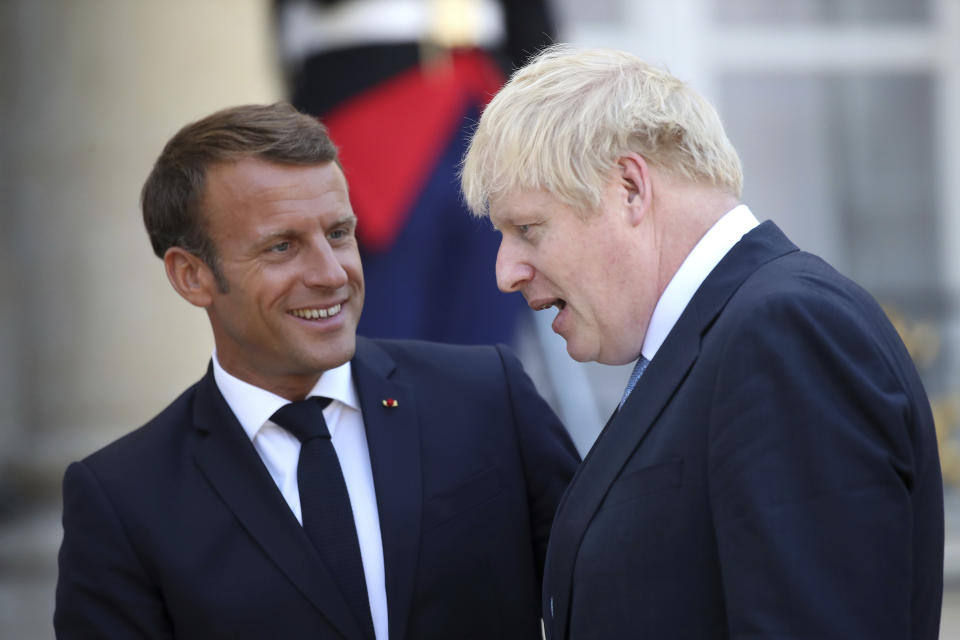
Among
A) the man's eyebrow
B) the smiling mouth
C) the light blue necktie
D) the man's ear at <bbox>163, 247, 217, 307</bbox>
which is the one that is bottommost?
the light blue necktie

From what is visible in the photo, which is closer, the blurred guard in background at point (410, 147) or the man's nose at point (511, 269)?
the man's nose at point (511, 269)

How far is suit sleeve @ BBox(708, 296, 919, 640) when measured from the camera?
1414 mm

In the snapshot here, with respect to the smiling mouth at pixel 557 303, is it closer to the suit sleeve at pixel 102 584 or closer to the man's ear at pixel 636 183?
the man's ear at pixel 636 183

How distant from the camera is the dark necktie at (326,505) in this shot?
2031 millimetres

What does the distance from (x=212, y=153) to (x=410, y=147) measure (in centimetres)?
145

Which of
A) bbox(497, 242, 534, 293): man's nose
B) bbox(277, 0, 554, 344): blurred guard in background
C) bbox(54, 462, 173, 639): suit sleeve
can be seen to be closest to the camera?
bbox(497, 242, 534, 293): man's nose

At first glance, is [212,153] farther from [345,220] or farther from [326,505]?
[326,505]

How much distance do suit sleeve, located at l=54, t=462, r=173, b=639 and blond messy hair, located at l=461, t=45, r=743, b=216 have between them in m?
0.86

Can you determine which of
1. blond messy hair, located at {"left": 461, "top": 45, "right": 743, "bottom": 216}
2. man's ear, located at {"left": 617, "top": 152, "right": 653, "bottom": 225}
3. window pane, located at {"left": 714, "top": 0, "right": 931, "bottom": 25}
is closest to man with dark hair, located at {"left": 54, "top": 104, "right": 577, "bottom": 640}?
blond messy hair, located at {"left": 461, "top": 45, "right": 743, "bottom": 216}

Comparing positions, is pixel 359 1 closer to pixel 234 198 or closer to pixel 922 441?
pixel 234 198

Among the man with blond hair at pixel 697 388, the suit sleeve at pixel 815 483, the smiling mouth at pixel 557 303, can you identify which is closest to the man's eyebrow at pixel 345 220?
the man with blond hair at pixel 697 388

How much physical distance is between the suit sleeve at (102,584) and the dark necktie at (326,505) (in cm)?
29

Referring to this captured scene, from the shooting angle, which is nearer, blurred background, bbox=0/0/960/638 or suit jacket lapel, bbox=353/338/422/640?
suit jacket lapel, bbox=353/338/422/640

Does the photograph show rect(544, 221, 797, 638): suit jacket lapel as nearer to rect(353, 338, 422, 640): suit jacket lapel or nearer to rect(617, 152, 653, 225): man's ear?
rect(617, 152, 653, 225): man's ear
